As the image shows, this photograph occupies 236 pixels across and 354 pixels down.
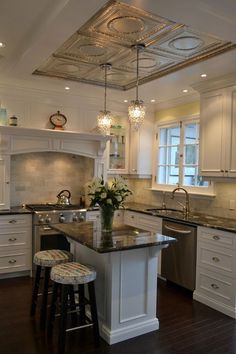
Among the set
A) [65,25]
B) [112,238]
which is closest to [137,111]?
[65,25]

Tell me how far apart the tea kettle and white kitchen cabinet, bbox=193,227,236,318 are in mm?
2255

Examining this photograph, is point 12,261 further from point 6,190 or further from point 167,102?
point 167,102

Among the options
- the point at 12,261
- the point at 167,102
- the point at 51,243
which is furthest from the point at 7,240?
the point at 167,102

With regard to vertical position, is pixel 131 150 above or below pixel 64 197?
above

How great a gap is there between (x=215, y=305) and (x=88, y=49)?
3.07m

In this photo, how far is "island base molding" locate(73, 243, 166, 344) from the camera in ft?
8.54

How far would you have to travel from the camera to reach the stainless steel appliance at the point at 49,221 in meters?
4.16

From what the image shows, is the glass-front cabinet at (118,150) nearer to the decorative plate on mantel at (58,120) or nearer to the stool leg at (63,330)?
the decorative plate on mantel at (58,120)

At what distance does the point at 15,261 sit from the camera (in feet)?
13.5

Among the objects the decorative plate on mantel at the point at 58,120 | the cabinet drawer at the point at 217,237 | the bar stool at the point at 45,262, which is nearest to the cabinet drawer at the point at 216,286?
the cabinet drawer at the point at 217,237

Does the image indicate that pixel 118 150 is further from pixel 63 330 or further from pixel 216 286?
pixel 63 330

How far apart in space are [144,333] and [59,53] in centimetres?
293

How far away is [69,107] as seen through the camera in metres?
4.81

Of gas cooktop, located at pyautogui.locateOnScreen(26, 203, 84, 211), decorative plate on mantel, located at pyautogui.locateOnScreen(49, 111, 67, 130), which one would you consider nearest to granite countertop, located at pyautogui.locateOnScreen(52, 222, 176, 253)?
gas cooktop, located at pyautogui.locateOnScreen(26, 203, 84, 211)
